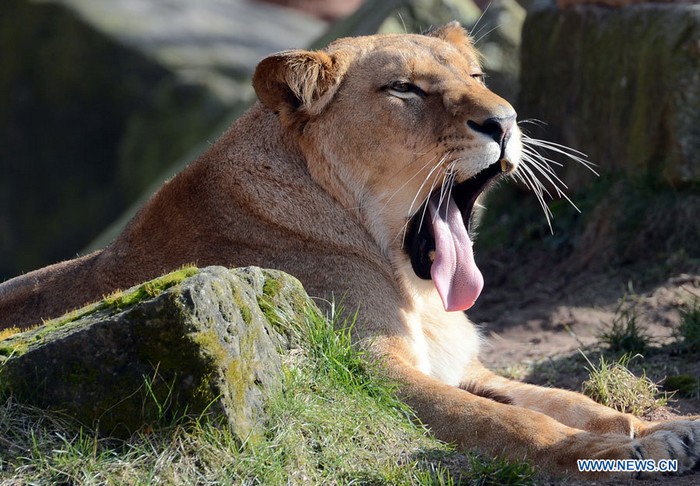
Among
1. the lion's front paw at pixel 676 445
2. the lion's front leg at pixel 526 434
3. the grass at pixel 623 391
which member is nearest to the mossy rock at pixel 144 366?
the lion's front leg at pixel 526 434

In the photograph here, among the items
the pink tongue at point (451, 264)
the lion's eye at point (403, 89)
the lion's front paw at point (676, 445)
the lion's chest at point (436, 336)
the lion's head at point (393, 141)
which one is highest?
the lion's eye at point (403, 89)

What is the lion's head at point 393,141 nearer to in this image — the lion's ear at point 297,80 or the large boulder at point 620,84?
the lion's ear at point 297,80

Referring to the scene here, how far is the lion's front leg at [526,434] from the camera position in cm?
381

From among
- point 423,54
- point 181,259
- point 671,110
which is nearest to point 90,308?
point 181,259

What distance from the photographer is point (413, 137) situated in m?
4.84

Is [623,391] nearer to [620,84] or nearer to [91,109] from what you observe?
[620,84]

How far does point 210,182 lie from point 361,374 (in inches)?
49.9

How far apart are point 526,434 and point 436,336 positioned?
3.88ft

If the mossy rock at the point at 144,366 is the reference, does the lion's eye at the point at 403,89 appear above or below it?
above

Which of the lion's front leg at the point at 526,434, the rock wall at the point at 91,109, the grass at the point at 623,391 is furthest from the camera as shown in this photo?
the rock wall at the point at 91,109

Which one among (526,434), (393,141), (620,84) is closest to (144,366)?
(526,434)

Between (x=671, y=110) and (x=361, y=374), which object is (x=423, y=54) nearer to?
(x=361, y=374)

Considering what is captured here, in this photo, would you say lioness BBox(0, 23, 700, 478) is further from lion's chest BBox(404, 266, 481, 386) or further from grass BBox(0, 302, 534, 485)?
grass BBox(0, 302, 534, 485)

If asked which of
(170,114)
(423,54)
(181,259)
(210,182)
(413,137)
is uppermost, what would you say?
(423,54)
